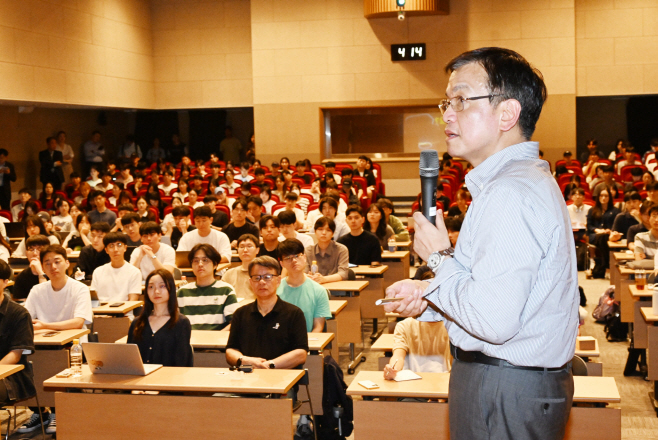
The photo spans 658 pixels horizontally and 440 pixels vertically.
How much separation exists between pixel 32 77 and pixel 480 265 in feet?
41.5

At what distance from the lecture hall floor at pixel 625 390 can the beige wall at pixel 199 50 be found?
10947 millimetres

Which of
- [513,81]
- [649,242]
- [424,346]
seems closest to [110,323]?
[424,346]

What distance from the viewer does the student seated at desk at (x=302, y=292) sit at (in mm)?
4902

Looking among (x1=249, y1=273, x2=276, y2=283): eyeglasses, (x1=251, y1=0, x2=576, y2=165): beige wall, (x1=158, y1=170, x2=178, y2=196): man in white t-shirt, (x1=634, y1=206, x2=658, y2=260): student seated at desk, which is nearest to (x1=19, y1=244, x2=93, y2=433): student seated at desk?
(x1=249, y1=273, x2=276, y2=283): eyeglasses

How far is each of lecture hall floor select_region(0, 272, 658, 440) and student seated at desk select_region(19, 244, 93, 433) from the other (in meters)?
0.75

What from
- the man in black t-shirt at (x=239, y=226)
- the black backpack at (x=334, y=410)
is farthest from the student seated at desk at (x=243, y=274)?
the man in black t-shirt at (x=239, y=226)

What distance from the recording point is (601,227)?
9680 millimetres

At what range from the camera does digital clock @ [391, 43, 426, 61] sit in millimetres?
15102

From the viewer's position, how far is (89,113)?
56.4ft

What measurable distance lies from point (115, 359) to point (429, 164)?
2639 millimetres

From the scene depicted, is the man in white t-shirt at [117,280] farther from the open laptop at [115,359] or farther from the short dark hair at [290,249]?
the open laptop at [115,359]

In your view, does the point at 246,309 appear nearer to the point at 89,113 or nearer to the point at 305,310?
the point at 305,310

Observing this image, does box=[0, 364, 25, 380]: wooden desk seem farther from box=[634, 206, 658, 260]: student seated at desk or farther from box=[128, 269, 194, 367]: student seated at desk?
box=[634, 206, 658, 260]: student seated at desk

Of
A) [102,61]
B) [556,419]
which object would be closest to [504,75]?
[556,419]
